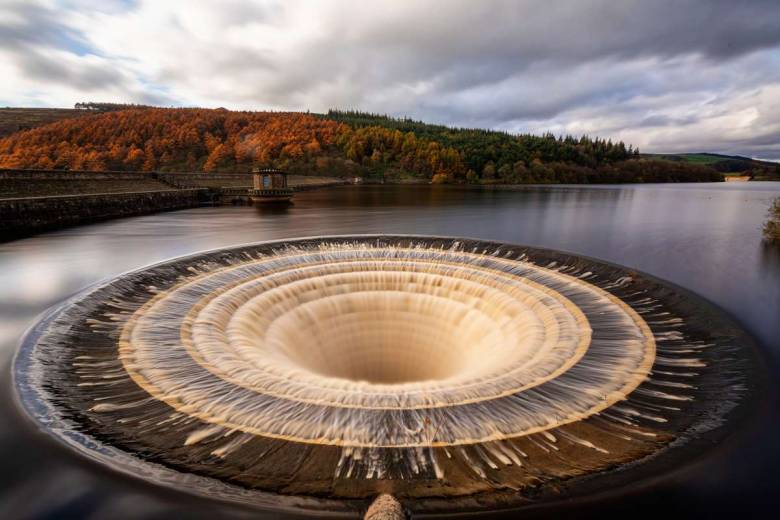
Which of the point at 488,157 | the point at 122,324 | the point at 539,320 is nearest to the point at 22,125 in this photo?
the point at 488,157

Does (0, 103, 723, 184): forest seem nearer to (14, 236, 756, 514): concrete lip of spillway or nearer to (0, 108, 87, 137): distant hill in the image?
(0, 108, 87, 137): distant hill

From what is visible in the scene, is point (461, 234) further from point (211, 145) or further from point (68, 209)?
point (211, 145)

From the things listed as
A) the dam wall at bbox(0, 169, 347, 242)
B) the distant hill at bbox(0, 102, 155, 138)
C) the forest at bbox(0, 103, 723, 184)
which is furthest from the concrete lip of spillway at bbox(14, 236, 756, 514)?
the distant hill at bbox(0, 102, 155, 138)

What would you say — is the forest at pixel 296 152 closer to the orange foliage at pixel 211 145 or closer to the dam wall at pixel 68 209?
Result: the orange foliage at pixel 211 145

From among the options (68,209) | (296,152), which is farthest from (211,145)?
(68,209)

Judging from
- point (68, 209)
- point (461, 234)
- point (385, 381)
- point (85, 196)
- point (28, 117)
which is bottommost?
point (385, 381)

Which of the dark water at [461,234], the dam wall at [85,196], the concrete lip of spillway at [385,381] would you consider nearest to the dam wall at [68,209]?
the dam wall at [85,196]

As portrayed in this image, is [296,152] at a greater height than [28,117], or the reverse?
[28,117]
